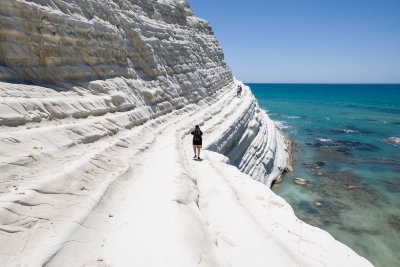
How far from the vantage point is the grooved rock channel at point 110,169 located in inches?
137

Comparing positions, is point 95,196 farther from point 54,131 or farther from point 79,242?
point 54,131

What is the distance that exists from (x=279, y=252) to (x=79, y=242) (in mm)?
3125

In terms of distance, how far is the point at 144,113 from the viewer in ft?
34.4

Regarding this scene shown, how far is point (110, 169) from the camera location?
5.81m

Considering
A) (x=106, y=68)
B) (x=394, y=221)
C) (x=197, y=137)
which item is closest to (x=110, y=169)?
(x=197, y=137)

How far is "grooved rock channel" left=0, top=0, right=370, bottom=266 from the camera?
3473 mm

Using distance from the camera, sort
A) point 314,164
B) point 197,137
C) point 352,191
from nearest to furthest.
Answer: point 197,137 → point 352,191 → point 314,164

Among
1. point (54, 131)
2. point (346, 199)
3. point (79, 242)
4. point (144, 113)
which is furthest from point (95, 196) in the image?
point (346, 199)

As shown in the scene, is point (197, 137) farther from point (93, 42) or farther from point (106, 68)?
point (93, 42)

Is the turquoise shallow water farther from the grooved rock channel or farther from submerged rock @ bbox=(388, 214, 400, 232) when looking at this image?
the grooved rock channel

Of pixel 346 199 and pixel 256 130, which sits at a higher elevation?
pixel 256 130

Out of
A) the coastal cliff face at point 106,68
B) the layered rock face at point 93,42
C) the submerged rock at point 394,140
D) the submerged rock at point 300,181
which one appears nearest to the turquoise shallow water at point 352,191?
the submerged rock at point 300,181

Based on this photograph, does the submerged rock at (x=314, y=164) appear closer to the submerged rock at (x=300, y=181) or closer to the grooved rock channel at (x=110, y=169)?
the submerged rock at (x=300, y=181)

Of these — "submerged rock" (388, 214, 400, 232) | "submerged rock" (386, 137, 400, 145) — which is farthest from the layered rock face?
"submerged rock" (386, 137, 400, 145)
